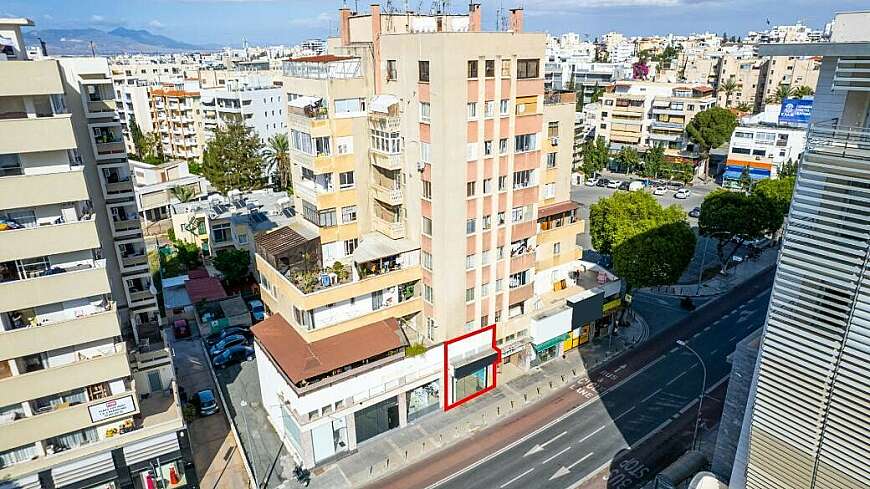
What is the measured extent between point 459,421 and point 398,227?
16.3 metres

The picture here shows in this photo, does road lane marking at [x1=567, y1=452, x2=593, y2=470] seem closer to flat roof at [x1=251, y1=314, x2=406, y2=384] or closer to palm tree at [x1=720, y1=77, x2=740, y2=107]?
flat roof at [x1=251, y1=314, x2=406, y2=384]

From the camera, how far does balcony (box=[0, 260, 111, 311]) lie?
2834 cm

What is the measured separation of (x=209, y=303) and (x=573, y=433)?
42199 millimetres

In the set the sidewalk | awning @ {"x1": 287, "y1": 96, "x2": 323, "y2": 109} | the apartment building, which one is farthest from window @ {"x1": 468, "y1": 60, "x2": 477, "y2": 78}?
the apartment building

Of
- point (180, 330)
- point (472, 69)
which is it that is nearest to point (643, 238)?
point (472, 69)

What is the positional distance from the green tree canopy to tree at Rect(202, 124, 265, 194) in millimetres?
85647

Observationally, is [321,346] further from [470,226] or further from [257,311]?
[257,311]

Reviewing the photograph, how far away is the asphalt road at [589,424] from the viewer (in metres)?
38.4

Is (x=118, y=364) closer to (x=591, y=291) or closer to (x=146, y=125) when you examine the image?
(x=591, y=291)

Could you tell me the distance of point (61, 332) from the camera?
98.1ft

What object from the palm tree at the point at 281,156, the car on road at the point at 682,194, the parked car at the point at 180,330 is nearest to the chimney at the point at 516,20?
the parked car at the point at 180,330

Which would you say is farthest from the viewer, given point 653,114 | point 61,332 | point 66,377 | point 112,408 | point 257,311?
point 653,114

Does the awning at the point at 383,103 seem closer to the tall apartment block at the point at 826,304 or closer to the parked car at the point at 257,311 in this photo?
the tall apartment block at the point at 826,304

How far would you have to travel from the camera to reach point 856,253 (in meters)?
19.0
